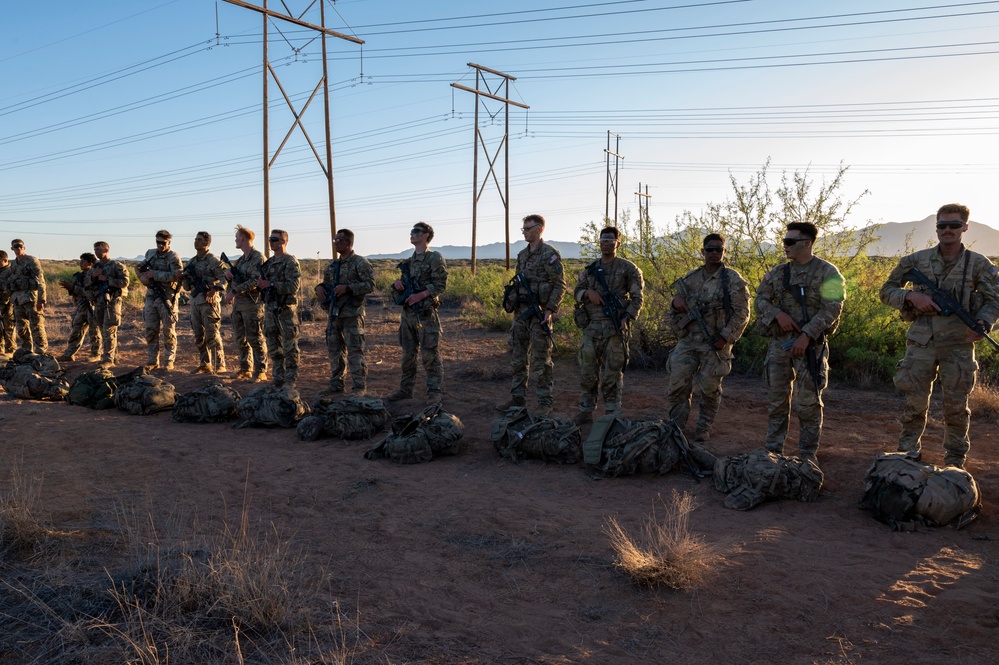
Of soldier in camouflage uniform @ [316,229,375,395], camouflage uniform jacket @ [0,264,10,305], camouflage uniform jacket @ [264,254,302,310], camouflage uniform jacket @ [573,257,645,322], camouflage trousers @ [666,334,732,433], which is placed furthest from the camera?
camouflage uniform jacket @ [0,264,10,305]

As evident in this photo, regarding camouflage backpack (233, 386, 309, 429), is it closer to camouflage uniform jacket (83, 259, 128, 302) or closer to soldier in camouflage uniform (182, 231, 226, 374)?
soldier in camouflage uniform (182, 231, 226, 374)

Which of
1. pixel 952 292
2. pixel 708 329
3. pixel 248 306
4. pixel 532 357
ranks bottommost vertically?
pixel 532 357

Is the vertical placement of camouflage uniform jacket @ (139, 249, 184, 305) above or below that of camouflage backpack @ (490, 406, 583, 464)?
above

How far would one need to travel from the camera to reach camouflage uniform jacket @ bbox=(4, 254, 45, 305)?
11.5 metres

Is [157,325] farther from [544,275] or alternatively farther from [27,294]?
[544,275]

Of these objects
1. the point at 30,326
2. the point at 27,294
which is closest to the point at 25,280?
the point at 27,294

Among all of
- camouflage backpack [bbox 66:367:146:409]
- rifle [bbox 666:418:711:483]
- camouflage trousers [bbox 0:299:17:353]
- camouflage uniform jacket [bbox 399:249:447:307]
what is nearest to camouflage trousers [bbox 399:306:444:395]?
camouflage uniform jacket [bbox 399:249:447:307]

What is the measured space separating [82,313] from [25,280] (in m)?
1.15

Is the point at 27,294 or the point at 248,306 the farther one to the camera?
the point at 27,294

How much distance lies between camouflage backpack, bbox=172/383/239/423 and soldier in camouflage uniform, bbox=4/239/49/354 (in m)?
5.55

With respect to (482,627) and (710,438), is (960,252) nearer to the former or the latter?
(710,438)

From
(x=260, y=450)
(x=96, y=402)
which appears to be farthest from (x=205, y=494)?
(x=96, y=402)

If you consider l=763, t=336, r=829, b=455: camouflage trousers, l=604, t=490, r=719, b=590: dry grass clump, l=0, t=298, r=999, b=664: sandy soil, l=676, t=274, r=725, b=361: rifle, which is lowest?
l=0, t=298, r=999, b=664: sandy soil

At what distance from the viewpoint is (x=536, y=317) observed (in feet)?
24.5
